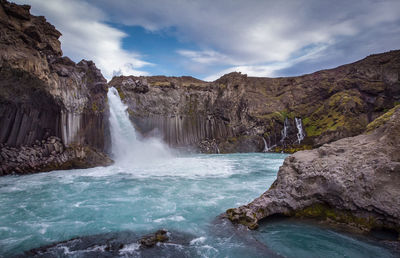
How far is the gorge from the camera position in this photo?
20.7ft

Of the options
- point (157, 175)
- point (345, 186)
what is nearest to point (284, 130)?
point (157, 175)

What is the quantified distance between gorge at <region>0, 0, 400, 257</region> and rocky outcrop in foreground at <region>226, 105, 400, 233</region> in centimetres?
3

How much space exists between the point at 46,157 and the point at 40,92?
5.88m

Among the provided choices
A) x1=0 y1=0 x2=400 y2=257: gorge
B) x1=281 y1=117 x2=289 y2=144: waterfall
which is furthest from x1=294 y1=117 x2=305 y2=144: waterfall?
x1=281 y1=117 x2=289 y2=144: waterfall

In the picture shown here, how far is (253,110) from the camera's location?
50312 mm

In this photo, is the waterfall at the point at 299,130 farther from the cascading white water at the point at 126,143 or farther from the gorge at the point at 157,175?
the cascading white water at the point at 126,143

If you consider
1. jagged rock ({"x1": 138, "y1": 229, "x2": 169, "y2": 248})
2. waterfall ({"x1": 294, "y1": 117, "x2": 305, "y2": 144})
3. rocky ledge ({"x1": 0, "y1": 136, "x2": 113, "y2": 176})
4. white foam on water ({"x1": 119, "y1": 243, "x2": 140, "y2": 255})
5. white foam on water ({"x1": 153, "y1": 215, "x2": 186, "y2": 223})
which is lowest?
white foam on water ({"x1": 153, "y1": 215, "x2": 186, "y2": 223})

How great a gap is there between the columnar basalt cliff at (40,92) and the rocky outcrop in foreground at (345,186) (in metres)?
18.7

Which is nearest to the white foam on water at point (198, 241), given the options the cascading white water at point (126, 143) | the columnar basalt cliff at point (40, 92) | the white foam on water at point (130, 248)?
the white foam on water at point (130, 248)

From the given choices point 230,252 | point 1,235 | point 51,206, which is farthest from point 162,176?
point 230,252

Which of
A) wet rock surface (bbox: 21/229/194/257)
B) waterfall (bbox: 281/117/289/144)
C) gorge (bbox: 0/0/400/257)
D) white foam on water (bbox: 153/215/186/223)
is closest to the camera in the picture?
wet rock surface (bbox: 21/229/194/257)

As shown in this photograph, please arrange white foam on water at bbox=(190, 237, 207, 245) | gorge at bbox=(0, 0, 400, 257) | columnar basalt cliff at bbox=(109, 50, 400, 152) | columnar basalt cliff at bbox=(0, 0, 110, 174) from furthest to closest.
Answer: columnar basalt cliff at bbox=(109, 50, 400, 152)
columnar basalt cliff at bbox=(0, 0, 110, 174)
white foam on water at bbox=(190, 237, 207, 245)
gorge at bbox=(0, 0, 400, 257)

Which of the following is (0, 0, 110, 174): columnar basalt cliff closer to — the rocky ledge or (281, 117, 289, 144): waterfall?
the rocky ledge

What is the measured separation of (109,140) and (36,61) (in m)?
11.7
